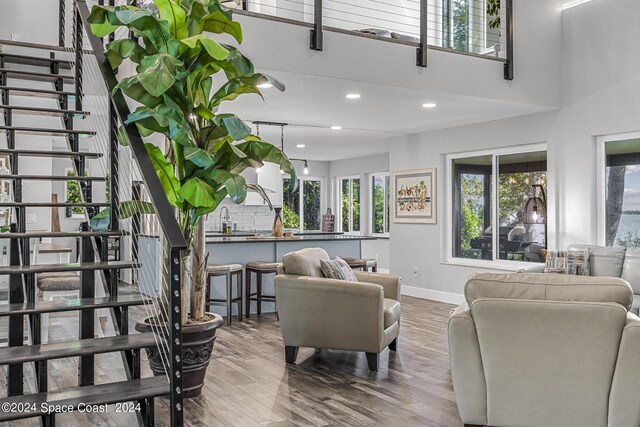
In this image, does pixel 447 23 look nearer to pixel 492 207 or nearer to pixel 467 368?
pixel 492 207

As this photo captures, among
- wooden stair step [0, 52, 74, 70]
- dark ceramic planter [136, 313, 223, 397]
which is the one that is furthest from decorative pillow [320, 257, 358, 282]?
wooden stair step [0, 52, 74, 70]

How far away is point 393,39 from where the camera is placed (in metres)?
5.34

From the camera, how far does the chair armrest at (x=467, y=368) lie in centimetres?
294

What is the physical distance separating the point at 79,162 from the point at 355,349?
2.58 m

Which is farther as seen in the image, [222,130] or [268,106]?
[268,106]

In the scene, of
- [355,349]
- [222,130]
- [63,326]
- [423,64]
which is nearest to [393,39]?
[423,64]

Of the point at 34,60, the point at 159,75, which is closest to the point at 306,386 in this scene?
the point at 159,75

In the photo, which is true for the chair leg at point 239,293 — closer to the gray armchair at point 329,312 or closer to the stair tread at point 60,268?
the gray armchair at point 329,312

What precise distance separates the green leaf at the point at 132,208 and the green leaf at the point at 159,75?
2.30 ft

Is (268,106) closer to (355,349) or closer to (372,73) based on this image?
(372,73)

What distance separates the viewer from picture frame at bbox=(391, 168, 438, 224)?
8.16 metres

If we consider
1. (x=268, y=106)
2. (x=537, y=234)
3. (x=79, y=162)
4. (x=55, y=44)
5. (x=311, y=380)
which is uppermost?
(x=55, y=44)

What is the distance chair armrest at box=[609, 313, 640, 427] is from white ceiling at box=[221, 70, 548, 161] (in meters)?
3.29

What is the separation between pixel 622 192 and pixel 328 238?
359 cm
